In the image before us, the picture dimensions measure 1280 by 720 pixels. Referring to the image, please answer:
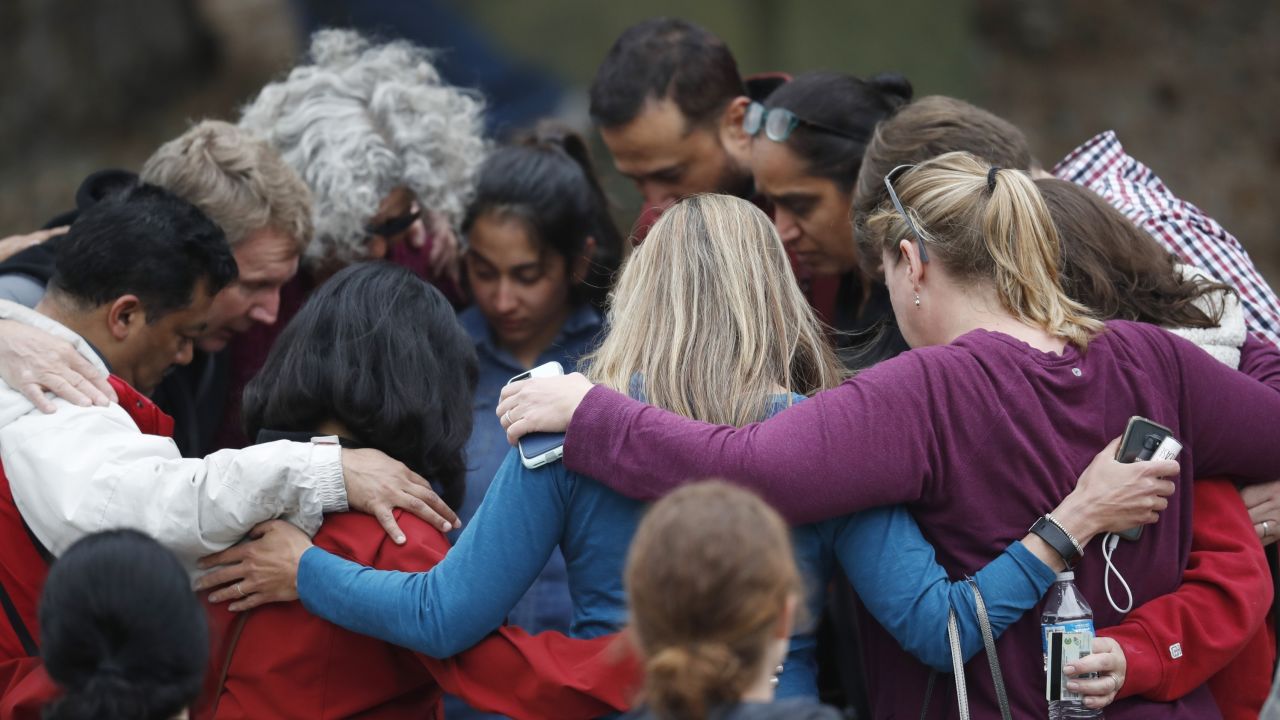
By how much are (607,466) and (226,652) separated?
0.78 meters

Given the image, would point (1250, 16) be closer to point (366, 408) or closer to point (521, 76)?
point (521, 76)

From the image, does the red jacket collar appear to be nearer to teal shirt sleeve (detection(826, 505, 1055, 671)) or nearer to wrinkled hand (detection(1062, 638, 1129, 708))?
teal shirt sleeve (detection(826, 505, 1055, 671))

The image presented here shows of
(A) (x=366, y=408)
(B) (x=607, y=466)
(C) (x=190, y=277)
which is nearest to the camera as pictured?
(B) (x=607, y=466)

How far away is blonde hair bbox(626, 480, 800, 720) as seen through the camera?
1.57m

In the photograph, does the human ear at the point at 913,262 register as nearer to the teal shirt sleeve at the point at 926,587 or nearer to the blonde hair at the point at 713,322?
the blonde hair at the point at 713,322

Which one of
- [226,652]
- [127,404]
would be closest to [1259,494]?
[226,652]

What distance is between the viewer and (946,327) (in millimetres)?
2281

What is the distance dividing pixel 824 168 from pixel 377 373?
145 centimetres

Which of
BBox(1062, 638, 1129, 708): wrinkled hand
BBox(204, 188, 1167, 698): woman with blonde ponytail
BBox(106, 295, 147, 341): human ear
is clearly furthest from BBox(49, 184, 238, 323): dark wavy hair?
BBox(1062, 638, 1129, 708): wrinkled hand

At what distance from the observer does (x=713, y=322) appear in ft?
7.29

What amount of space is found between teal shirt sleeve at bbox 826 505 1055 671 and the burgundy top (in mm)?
52

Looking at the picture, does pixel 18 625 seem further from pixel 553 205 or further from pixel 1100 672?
pixel 1100 672

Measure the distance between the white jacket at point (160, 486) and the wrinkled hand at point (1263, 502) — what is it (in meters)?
1.64

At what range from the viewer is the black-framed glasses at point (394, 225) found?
3730 millimetres
